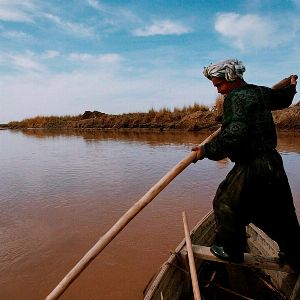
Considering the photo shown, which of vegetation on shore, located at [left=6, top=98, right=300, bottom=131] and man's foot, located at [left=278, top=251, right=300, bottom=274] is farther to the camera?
vegetation on shore, located at [left=6, top=98, right=300, bottom=131]

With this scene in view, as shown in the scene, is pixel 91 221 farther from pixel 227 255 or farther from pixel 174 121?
pixel 174 121

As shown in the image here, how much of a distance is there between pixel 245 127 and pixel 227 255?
1079mm

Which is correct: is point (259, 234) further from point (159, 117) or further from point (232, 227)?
point (159, 117)

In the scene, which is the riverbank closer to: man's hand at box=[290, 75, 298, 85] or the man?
man's hand at box=[290, 75, 298, 85]

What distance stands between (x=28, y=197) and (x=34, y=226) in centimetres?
190

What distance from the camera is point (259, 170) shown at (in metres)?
2.48

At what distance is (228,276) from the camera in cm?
336

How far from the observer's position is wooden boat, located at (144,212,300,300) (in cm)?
276

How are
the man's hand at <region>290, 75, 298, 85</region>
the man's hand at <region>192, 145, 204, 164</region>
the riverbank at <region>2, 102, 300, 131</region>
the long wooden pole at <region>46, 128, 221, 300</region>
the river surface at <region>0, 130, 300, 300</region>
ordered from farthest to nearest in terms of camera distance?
the riverbank at <region>2, 102, 300, 131</region> < the river surface at <region>0, 130, 300, 300</region> < the man's hand at <region>290, 75, 298, 85</region> < the man's hand at <region>192, 145, 204, 164</region> < the long wooden pole at <region>46, 128, 221, 300</region>

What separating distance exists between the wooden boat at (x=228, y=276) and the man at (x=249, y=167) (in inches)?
9.0

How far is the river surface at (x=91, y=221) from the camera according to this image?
4.23 meters

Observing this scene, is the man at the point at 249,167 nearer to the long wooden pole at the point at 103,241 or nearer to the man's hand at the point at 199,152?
the man's hand at the point at 199,152

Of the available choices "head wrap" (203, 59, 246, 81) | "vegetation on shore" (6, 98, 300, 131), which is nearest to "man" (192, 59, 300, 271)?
"head wrap" (203, 59, 246, 81)

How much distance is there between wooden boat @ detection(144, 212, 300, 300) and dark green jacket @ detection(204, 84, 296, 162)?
0.94m
